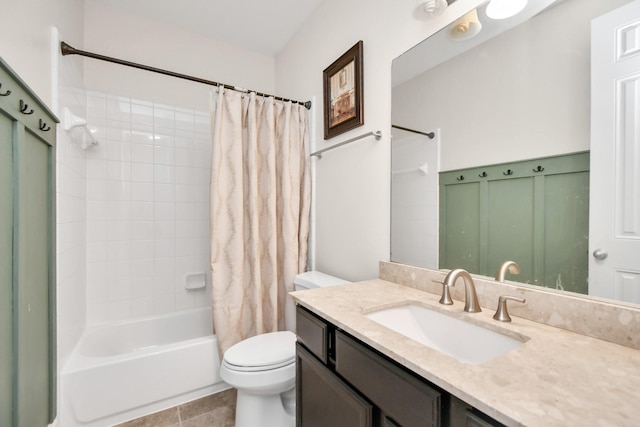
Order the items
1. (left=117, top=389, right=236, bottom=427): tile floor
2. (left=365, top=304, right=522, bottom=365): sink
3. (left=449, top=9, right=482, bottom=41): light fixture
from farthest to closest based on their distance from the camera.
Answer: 1. (left=117, top=389, right=236, bottom=427): tile floor
2. (left=449, top=9, right=482, bottom=41): light fixture
3. (left=365, top=304, right=522, bottom=365): sink

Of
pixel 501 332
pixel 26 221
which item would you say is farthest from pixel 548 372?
pixel 26 221

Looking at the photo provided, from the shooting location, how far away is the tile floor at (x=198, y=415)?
1490 mm

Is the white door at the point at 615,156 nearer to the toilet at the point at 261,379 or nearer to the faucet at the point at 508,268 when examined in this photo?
the faucet at the point at 508,268

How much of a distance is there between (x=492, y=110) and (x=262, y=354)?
1481mm

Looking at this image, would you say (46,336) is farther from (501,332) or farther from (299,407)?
(501,332)

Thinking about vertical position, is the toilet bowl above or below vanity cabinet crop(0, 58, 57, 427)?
below

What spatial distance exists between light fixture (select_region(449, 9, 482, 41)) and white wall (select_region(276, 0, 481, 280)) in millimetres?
35

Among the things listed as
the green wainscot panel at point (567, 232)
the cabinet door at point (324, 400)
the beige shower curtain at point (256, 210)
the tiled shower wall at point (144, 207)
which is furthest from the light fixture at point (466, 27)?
the tiled shower wall at point (144, 207)

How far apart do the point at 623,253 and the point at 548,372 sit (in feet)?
1.42

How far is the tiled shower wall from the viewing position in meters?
1.95

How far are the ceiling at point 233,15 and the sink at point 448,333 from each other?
2078 millimetres

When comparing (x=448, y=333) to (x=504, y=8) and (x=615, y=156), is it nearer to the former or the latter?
(x=615, y=156)

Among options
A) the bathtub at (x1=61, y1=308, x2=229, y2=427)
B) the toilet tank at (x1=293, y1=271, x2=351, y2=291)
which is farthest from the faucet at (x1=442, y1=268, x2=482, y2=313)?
the bathtub at (x1=61, y1=308, x2=229, y2=427)

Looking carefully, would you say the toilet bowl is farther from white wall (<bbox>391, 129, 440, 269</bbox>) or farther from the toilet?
white wall (<bbox>391, 129, 440, 269</bbox>)
